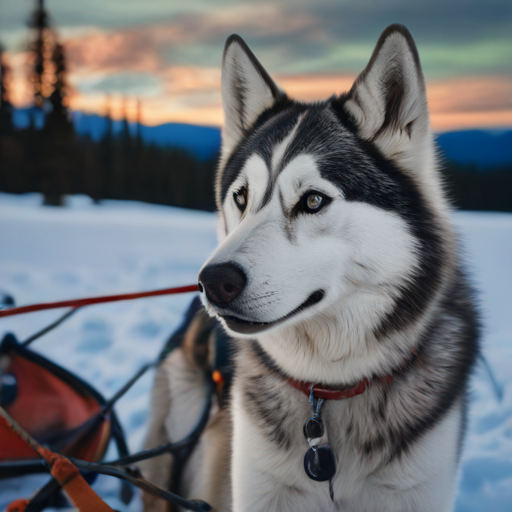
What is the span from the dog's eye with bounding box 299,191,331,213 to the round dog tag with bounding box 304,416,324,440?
0.53m

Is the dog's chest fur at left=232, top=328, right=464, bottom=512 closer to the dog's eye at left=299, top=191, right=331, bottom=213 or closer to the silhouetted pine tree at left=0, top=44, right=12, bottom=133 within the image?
the dog's eye at left=299, top=191, right=331, bottom=213

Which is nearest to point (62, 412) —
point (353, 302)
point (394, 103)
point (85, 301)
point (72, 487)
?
point (85, 301)

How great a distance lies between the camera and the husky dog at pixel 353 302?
950 mm

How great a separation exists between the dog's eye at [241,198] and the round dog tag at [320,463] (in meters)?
0.67

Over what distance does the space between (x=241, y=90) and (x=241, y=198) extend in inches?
18.7

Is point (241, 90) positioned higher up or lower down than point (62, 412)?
higher up

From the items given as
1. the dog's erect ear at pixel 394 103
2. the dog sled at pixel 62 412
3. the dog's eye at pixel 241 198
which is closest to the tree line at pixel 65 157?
the dog sled at pixel 62 412

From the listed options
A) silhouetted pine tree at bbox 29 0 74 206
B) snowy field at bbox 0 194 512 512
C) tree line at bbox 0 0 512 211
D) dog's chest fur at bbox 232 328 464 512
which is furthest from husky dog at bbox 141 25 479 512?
silhouetted pine tree at bbox 29 0 74 206

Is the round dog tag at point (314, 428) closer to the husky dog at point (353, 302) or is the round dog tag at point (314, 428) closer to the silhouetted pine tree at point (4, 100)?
the husky dog at point (353, 302)

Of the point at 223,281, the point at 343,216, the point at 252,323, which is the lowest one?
the point at 252,323

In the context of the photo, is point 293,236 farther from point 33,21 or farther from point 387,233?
point 33,21

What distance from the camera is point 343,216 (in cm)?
98

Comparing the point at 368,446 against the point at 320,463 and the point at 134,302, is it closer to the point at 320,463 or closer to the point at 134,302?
the point at 320,463

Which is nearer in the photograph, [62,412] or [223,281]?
[223,281]
